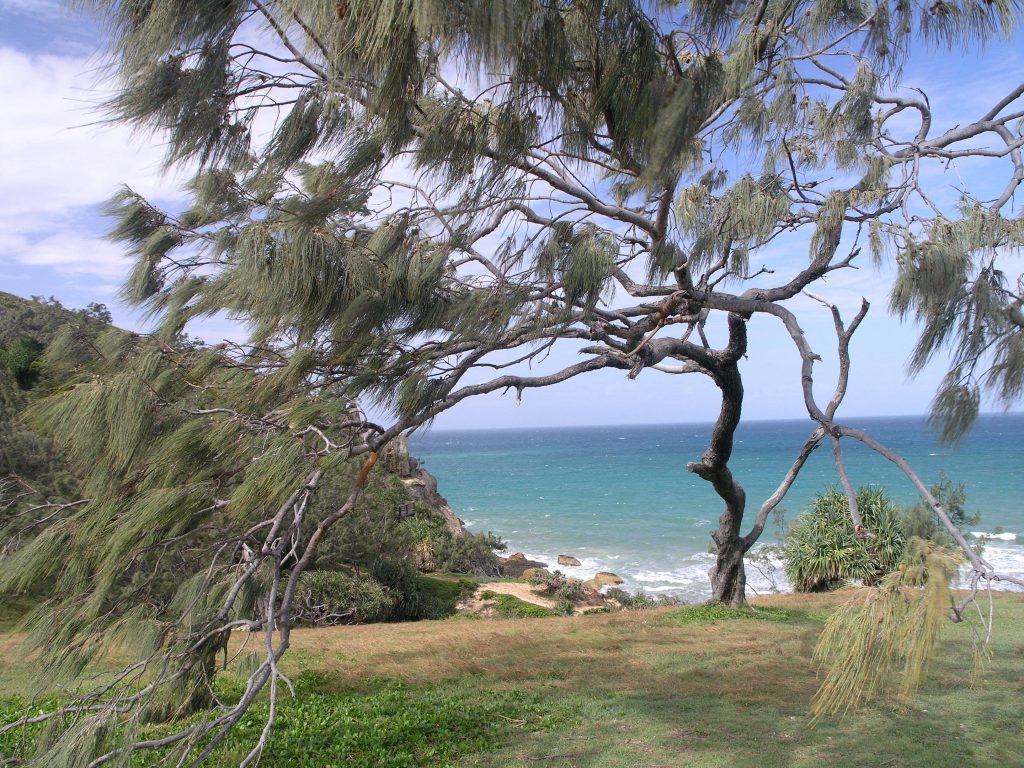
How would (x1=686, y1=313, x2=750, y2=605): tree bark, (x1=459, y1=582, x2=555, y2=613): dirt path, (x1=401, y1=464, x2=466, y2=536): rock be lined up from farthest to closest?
(x1=401, y1=464, x2=466, y2=536): rock → (x1=459, y1=582, x2=555, y2=613): dirt path → (x1=686, y1=313, x2=750, y2=605): tree bark

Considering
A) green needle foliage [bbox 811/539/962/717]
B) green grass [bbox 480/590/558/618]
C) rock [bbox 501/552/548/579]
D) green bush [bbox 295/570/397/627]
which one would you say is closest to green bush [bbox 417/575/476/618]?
green grass [bbox 480/590/558/618]

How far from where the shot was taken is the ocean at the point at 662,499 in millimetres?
20234

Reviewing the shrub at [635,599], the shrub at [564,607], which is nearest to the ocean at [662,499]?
the shrub at [635,599]

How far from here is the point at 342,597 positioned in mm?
10844

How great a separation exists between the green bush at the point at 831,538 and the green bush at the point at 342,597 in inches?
288

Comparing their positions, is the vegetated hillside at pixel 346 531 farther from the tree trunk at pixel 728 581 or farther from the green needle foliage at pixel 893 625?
the green needle foliage at pixel 893 625

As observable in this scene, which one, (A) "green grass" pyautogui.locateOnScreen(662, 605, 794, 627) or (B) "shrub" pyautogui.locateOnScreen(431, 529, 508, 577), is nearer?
(A) "green grass" pyautogui.locateOnScreen(662, 605, 794, 627)

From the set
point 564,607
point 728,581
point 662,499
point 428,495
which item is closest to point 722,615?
point 728,581

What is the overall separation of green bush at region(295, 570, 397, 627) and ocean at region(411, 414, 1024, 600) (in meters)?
2.32

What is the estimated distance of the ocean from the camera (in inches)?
797

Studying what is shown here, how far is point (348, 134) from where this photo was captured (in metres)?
2.46

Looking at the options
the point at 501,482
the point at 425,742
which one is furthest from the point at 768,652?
the point at 501,482

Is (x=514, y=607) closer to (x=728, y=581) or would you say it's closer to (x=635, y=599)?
(x=635, y=599)

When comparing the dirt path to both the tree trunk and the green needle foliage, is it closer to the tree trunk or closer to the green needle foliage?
the tree trunk
